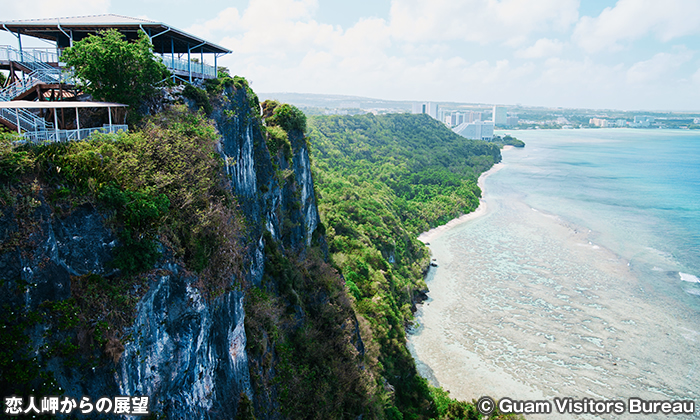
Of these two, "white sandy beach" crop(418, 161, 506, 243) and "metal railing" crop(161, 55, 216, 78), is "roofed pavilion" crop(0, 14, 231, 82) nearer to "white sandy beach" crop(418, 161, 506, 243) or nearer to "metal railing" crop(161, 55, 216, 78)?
"metal railing" crop(161, 55, 216, 78)

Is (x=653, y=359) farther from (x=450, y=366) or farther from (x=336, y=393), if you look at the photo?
(x=336, y=393)

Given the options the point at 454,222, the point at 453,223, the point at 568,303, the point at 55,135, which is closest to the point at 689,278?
the point at 568,303

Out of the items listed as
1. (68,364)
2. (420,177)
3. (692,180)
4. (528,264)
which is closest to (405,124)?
(420,177)

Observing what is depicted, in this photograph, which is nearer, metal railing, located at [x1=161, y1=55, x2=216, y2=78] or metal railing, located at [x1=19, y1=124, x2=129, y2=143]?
metal railing, located at [x1=19, y1=124, x2=129, y2=143]

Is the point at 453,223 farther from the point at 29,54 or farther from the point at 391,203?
the point at 29,54

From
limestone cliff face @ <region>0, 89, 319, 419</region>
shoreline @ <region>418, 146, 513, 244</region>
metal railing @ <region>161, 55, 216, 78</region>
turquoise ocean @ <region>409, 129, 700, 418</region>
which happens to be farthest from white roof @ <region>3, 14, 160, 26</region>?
shoreline @ <region>418, 146, 513, 244</region>

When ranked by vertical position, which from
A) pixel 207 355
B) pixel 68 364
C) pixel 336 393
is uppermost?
pixel 68 364

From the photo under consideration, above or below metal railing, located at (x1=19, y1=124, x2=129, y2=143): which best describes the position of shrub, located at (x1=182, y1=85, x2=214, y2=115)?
above
